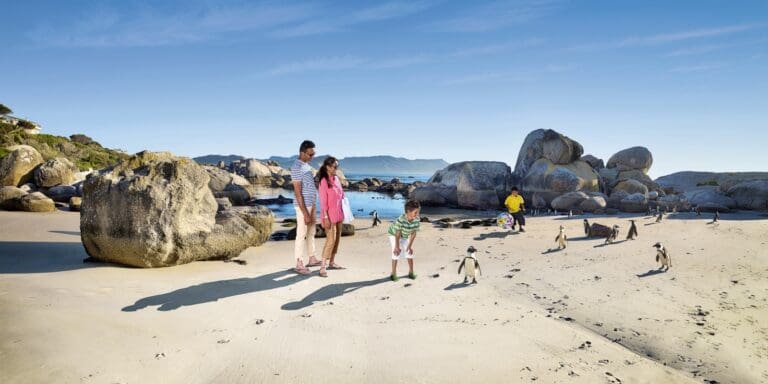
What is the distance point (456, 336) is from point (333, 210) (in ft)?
11.8

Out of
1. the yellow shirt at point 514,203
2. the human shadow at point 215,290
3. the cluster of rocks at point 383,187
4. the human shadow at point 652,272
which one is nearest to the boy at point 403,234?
the human shadow at point 215,290

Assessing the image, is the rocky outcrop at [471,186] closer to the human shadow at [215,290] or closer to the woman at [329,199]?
the woman at [329,199]

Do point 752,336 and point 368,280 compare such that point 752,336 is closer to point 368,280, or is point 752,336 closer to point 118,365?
point 368,280

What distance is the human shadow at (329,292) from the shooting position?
610 centimetres

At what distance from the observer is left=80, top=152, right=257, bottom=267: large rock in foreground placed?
7.50m

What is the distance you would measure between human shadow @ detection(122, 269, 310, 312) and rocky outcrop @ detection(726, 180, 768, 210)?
29.7 metres

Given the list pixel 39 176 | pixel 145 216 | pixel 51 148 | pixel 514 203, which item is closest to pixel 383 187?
pixel 51 148

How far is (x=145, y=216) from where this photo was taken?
752 cm

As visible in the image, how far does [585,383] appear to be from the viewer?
4031 mm

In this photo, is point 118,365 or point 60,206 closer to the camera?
point 118,365

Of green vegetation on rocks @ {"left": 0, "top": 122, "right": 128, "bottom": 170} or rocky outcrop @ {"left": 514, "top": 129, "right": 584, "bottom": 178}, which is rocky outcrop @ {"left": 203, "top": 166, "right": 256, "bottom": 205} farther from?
rocky outcrop @ {"left": 514, "top": 129, "right": 584, "bottom": 178}

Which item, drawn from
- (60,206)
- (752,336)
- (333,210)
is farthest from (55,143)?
(752,336)

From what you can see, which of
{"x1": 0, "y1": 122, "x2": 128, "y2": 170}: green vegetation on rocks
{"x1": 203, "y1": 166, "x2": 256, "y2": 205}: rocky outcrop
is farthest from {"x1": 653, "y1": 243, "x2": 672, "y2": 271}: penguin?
{"x1": 0, "y1": 122, "x2": 128, "y2": 170}: green vegetation on rocks

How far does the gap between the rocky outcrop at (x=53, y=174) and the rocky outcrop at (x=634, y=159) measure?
4577cm
